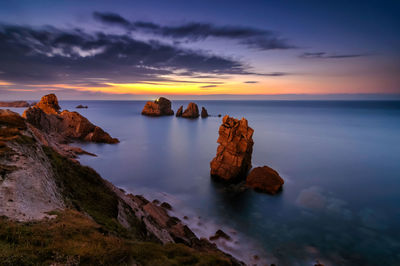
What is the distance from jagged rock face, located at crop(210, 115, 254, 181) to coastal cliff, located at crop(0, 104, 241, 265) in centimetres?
2313

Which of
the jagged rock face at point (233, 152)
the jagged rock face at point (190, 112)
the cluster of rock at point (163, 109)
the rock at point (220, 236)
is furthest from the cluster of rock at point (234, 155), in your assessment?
the cluster of rock at point (163, 109)

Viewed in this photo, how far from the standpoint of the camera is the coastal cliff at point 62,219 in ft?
24.5

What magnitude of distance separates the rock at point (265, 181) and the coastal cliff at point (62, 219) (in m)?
22.3

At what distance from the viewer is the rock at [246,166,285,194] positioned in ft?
116

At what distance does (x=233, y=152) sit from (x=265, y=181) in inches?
316

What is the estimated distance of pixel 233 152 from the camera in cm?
3997

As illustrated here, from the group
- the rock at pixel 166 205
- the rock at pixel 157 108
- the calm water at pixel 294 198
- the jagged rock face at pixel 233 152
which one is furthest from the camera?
the rock at pixel 157 108

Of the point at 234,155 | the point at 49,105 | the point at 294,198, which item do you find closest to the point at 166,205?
the point at 234,155

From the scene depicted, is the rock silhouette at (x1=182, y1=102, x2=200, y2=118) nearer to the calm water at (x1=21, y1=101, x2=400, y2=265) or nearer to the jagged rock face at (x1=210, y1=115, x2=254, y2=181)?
the calm water at (x1=21, y1=101, x2=400, y2=265)

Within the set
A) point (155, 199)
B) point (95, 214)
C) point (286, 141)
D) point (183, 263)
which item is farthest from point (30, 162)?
point (286, 141)

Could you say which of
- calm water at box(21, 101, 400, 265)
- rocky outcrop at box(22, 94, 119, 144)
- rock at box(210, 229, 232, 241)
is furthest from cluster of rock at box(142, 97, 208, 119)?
rock at box(210, 229, 232, 241)

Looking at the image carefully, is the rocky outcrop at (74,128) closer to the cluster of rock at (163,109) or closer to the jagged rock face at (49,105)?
the jagged rock face at (49,105)

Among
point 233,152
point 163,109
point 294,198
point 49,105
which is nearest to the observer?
point 294,198

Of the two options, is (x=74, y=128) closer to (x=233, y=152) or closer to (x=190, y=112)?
(x=233, y=152)
